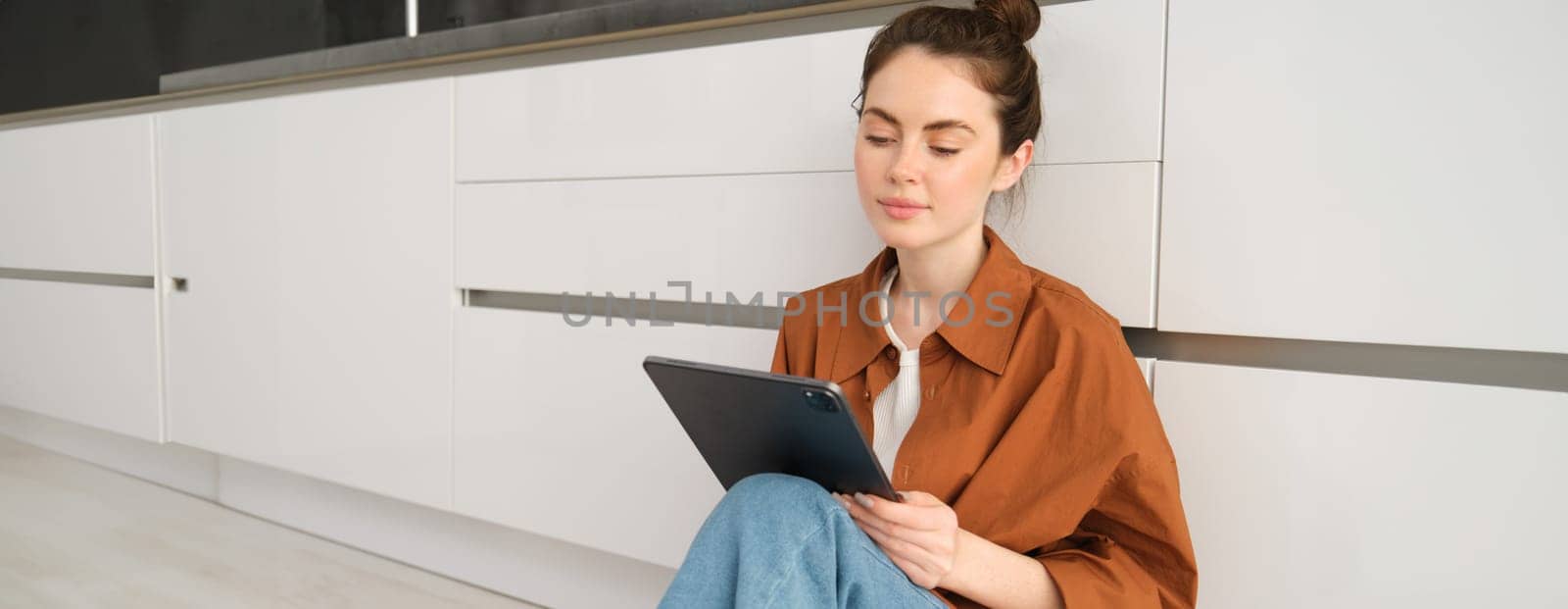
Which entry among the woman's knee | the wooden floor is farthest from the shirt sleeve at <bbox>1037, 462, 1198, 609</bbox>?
the wooden floor

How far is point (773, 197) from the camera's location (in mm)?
1304

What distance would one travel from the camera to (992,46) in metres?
0.93

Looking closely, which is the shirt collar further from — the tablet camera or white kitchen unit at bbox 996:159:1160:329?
the tablet camera

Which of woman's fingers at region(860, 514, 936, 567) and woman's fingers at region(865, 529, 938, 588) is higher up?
woman's fingers at region(860, 514, 936, 567)

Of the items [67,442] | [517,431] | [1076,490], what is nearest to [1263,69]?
[1076,490]

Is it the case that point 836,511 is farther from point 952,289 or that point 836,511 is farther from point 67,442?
point 67,442

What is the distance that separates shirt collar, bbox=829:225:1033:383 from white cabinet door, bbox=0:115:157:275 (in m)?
1.89

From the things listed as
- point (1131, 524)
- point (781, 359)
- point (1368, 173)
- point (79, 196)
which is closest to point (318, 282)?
point (79, 196)

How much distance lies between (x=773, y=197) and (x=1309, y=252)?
26.0 inches

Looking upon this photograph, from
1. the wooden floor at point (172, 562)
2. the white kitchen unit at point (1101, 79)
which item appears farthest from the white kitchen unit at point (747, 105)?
the wooden floor at point (172, 562)

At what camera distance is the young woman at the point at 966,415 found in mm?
759

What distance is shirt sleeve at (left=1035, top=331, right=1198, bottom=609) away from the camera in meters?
0.84

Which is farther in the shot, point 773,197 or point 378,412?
point 378,412

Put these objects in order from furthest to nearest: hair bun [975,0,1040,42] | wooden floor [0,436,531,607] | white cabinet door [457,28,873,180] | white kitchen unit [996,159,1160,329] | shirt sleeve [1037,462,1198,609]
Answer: wooden floor [0,436,531,607] < white cabinet door [457,28,873,180] < white kitchen unit [996,159,1160,329] < hair bun [975,0,1040,42] < shirt sleeve [1037,462,1198,609]
